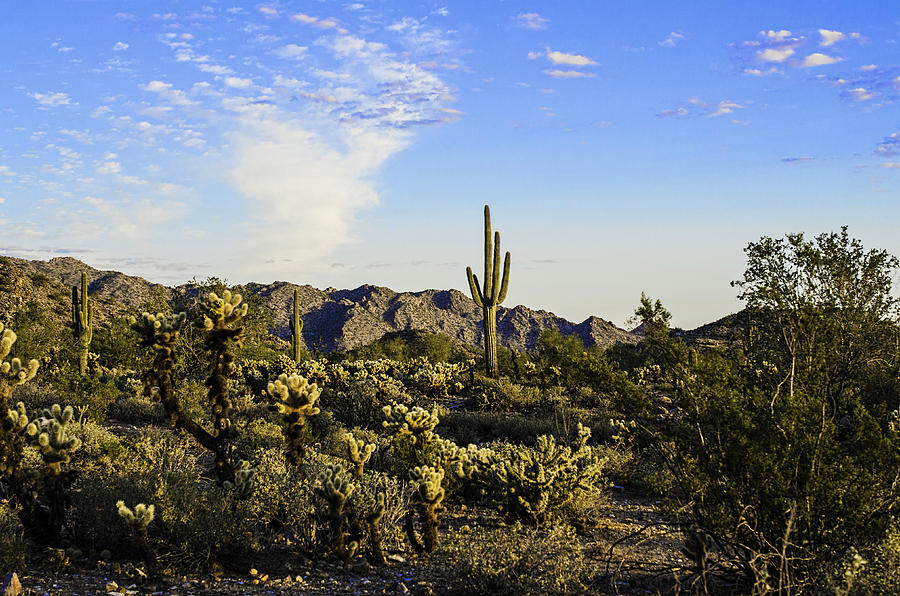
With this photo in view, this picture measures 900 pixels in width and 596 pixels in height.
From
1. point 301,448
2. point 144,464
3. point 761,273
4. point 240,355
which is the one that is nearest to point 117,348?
point 240,355

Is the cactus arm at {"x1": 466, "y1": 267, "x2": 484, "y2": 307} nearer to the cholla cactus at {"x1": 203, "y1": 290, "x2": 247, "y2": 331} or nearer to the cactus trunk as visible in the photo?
the cactus trunk

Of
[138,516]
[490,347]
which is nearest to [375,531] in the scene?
[138,516]

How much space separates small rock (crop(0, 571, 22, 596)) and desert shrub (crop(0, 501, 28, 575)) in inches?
20.1

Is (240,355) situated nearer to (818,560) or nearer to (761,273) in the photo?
(761,273)

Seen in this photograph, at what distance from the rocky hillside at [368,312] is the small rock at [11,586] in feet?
170

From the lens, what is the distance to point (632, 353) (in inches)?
1135

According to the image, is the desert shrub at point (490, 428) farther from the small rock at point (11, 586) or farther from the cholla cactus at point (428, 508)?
the small rock at point (11, 586)

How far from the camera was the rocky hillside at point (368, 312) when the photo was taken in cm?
6450

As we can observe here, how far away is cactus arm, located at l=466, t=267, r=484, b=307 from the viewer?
81.0ft

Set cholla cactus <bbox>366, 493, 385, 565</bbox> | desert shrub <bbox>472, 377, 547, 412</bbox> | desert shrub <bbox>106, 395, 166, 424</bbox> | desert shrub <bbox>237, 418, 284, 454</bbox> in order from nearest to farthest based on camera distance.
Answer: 1. cholla cactus <bbox>366, 493, 385, 565</bbox>
2. desert shrub <bbox>237, 418, 284, 454</bbox>
3. desert shrub <bbox>106, 395, 166, 424</bbox>
4. desert shrub <bbox>472, 377, 547, 412</bbox>

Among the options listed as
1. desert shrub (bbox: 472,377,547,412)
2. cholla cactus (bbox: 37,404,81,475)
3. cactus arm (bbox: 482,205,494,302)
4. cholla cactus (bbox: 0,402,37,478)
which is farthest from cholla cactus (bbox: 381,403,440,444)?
cactus arm (bbox: 482,205,494,302)

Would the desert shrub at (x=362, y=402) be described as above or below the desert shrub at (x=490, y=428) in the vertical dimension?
above

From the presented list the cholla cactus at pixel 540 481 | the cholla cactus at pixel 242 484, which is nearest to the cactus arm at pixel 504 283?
the cholla cactus at pixel 540 481

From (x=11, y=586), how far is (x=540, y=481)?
530 centimetres
